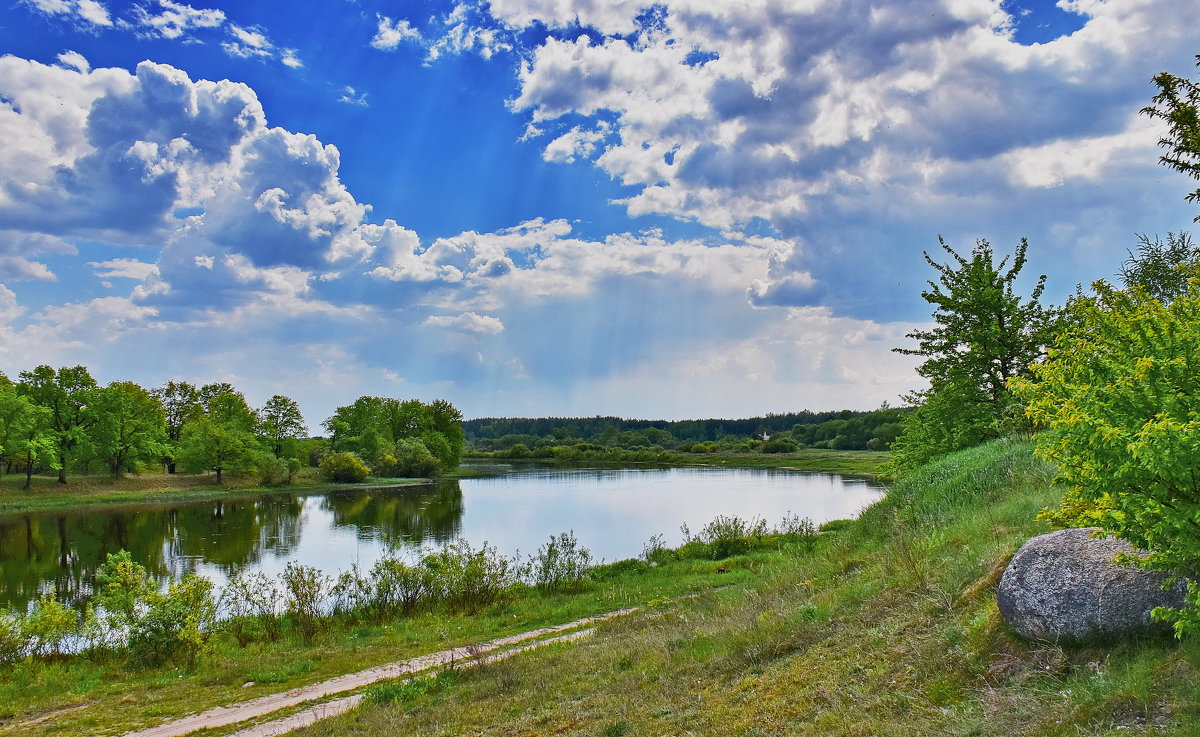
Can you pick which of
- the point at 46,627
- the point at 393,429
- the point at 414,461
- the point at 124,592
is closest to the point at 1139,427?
the point at 124,592

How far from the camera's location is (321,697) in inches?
420

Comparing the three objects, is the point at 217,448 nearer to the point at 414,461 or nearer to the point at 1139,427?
the point at 414,461

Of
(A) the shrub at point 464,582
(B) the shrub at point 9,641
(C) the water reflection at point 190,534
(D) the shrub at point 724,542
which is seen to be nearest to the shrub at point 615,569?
(D) the shrub at point 724,542

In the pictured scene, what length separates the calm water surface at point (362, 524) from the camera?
29.2 meters

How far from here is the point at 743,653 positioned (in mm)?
7574

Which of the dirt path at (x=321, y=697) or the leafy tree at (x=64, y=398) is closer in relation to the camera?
the dirt path at (x=321, y=697)

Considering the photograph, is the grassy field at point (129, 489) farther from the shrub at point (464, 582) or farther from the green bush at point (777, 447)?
the green bush at point (777, 447)

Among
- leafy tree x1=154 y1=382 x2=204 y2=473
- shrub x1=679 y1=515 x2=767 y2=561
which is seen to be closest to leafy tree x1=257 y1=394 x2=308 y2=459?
leafy tree x1=154 y1=382 x2=204 y2=473

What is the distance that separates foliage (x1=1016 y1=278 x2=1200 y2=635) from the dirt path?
29.8ft

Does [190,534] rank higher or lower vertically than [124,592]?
lower

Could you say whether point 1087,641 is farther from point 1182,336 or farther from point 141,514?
point 141,514

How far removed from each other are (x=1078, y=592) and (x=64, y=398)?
243 ft

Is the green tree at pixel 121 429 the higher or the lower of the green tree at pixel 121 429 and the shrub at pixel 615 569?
the higher

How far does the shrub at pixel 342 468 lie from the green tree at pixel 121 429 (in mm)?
16961
